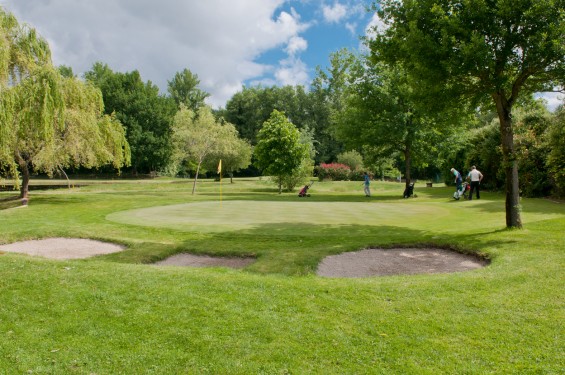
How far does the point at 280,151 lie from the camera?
38.3 metres

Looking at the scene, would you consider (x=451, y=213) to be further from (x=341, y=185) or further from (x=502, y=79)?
(x=341, y=185)

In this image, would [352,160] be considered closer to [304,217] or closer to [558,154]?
[558,154]

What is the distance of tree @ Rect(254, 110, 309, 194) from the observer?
38.2 meters

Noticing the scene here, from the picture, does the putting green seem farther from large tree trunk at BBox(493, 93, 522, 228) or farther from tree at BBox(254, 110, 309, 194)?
tree at BBox(254, 110, 309, 194)

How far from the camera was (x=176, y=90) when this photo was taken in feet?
289

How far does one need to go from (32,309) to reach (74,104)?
20874 millimetres

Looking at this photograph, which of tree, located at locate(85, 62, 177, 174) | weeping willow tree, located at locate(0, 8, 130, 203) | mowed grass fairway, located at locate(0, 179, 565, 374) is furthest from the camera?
tree, located at locate(85, 62, 177, 174)

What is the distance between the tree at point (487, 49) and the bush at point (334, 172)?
130 feet

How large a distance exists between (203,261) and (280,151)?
28905 millimetres

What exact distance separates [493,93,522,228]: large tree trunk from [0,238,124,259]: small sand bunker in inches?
476

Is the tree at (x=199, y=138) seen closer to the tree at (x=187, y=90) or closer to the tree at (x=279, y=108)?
the tree at (x=279, y=108)

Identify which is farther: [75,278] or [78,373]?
[75,278]

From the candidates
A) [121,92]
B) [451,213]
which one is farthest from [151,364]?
[121,92]

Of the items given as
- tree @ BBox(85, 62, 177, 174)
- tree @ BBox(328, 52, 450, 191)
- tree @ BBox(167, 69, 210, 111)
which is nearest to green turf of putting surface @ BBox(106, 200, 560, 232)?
tree @ BBox(328, 52, 450, 191)
